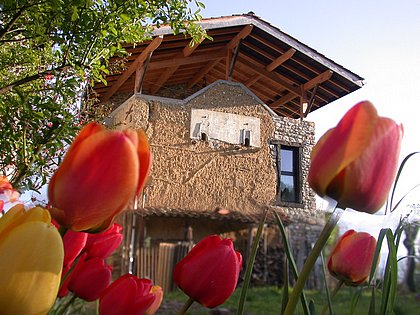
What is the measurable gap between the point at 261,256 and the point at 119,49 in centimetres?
237

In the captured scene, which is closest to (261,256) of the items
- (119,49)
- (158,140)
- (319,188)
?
(319,188)

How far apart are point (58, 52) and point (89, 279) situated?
3.39 m

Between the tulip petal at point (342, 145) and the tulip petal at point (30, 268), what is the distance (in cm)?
19

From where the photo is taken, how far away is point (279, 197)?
875 centimetres

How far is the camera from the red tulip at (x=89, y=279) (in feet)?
1.66

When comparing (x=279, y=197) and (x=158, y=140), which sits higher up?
(x=158, y=140)

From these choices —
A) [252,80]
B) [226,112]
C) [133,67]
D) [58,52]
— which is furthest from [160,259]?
[252,80]

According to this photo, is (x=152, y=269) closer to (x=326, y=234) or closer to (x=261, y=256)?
(x=261, y=256)

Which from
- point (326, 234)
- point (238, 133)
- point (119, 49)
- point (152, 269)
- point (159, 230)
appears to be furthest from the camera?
point (238, 133)

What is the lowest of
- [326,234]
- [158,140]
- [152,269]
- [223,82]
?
[152,269]

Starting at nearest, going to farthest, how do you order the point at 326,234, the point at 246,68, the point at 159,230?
the point at 326,234 < the point at 159,230 < the point at 246,68

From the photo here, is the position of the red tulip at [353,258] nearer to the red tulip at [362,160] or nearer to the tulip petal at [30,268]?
the red tulip at [362,160]

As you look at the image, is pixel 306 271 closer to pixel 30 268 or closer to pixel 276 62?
pixel 30 268

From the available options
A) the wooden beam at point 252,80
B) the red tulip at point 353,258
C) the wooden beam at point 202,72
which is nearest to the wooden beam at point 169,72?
the wooden beam at point 202,72
